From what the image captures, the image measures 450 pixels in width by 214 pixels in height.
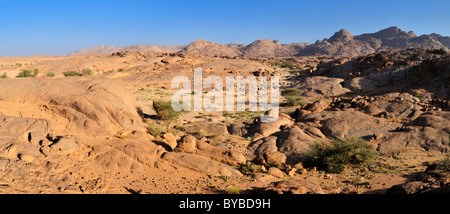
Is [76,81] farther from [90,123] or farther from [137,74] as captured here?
[137,74]

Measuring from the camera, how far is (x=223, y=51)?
114812 millimetres

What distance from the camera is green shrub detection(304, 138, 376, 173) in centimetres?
1029

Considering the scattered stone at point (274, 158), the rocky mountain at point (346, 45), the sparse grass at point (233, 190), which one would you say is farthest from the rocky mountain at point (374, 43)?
the sparse grass at point (233, 190)

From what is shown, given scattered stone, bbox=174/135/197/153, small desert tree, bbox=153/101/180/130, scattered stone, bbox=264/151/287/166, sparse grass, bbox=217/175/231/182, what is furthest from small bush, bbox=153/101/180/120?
sparse grass, bbox=217/175/231/182

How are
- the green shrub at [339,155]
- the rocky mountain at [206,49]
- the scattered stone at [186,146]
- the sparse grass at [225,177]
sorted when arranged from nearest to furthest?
the sparse grass at [225,177] → the scattered stone at [186,146] → the green shrub at [339,155] → the rocky mountain at [206,49]

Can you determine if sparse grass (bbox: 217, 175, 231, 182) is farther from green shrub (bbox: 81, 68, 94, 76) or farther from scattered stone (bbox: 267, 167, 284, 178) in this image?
green shrub (bbox: 81, 68, 94, 76)

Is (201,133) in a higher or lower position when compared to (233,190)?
higher

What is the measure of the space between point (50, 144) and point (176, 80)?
82.8ft

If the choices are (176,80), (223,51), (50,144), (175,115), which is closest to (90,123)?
(50,144)

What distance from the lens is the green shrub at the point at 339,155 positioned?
10289mm

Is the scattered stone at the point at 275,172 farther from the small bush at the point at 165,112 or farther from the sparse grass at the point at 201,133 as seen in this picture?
the small bush at the point at 165,112

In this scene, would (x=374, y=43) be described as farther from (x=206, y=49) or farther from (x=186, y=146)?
(x=186, y=146)

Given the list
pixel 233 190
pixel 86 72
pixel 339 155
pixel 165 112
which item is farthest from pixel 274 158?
pixel 86 72

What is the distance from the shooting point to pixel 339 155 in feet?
34.1
